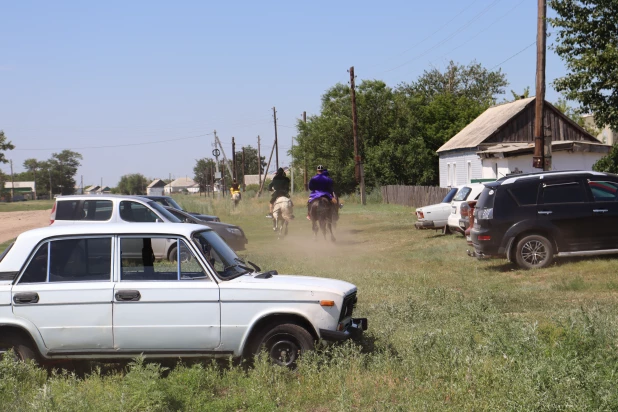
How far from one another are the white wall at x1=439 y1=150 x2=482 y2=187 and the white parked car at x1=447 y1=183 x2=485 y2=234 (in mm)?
23216

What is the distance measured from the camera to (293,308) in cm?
796

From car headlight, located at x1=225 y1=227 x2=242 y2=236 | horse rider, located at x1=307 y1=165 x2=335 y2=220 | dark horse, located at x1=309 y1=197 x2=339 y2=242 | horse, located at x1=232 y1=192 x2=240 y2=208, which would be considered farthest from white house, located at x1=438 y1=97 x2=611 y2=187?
car headlight, located at x1=225 y1=227 x2=242 y2=236

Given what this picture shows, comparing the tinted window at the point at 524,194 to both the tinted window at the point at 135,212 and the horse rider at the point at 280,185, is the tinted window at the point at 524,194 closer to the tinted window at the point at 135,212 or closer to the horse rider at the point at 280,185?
the tinted window at the point at 135,212

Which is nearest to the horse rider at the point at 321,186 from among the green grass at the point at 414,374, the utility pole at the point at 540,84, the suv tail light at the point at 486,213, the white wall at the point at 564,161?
the utility pole at the point at 540,84

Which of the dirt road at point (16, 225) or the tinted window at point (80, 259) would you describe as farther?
the dirt road at point (16, 225)

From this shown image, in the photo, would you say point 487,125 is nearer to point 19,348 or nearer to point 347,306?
point 347,306

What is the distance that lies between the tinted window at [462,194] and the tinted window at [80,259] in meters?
16.3

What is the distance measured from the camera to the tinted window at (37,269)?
820 cm

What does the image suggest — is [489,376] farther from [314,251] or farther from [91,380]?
[314,251]

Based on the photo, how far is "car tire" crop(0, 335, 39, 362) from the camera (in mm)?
8109

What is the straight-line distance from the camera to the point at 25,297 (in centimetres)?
806

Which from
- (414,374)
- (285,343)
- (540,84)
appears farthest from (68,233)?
(540,84)

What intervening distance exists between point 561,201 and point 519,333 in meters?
8.62

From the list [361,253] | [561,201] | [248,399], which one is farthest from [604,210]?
[248,399]
